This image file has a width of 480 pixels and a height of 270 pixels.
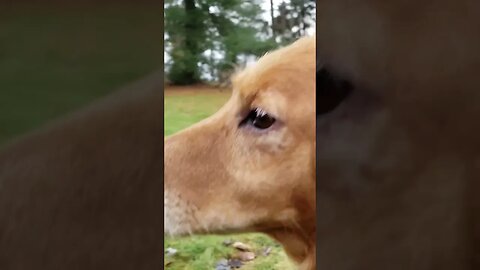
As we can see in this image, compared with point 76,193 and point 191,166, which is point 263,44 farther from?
point 76,193

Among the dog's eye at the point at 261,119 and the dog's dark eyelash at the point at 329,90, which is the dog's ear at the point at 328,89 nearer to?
the dog's dark eyelash at the point at 329,90

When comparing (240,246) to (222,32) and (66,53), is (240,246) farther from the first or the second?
(66,53)

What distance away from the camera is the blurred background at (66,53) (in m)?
1.85

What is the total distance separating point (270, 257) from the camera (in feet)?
6.86

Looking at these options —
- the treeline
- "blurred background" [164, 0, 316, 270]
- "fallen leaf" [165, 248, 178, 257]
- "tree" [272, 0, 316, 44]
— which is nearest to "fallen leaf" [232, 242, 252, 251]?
"blurred background" [164, 0, 316, 270]

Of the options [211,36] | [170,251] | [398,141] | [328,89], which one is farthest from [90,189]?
[398,141]

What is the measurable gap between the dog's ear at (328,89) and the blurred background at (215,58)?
133 millimetres

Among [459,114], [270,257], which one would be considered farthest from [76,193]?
[459,114]

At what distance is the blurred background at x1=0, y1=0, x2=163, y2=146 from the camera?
6.06ft

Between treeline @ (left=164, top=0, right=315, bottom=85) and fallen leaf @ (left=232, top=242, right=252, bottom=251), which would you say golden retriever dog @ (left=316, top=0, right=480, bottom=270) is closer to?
treeline @ (left=164, top=0, right=315, bottom=85)

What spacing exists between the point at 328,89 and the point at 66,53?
0.74 meters

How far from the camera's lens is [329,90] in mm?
2102

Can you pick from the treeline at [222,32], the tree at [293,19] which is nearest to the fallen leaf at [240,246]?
the treeline at [222,32]

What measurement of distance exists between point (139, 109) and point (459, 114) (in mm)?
929
